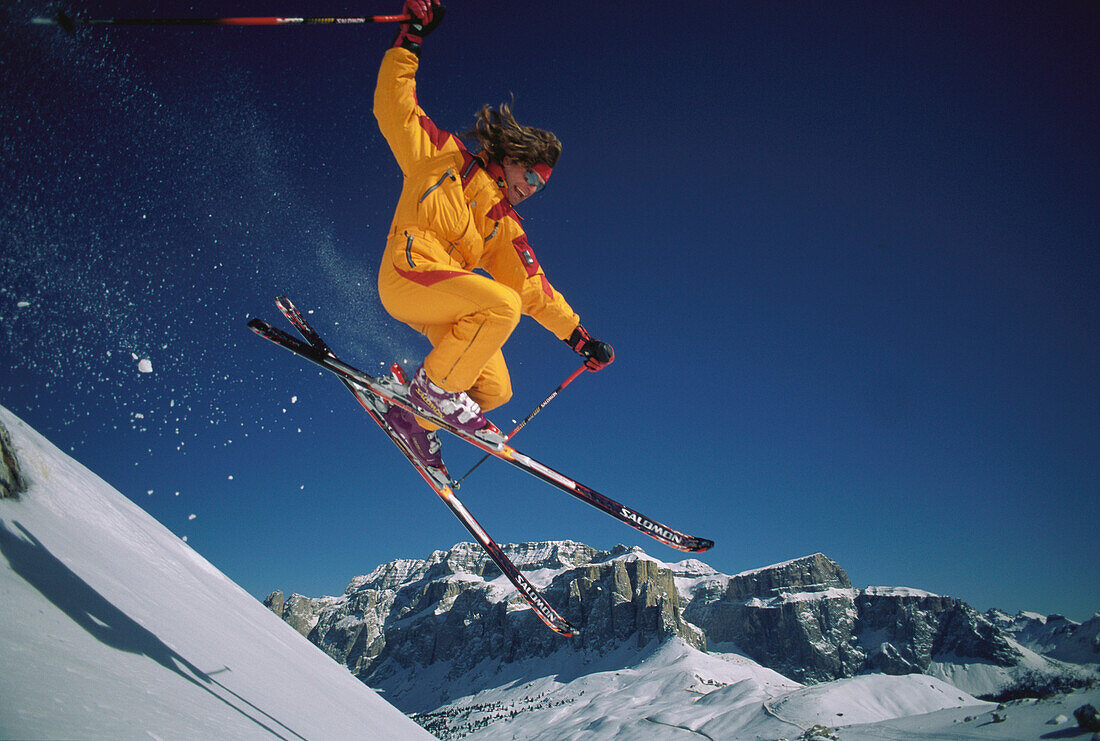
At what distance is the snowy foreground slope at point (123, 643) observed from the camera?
1771mm

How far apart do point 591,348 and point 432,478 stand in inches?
82.7

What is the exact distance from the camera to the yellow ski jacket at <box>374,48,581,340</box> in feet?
10.8

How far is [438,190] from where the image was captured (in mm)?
3400

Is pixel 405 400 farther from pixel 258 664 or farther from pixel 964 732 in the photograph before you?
pixel 964 732

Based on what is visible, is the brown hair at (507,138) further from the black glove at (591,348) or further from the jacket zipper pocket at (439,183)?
the black glove at (591,348)

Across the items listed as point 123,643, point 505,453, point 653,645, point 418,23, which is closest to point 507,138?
point 418,23

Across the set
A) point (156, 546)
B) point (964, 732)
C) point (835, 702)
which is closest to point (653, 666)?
point (835, 702)

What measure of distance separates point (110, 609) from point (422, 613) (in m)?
221

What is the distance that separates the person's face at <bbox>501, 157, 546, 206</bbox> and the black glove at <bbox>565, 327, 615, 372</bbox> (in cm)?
139

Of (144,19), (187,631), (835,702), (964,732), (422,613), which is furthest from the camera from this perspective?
(422,613)

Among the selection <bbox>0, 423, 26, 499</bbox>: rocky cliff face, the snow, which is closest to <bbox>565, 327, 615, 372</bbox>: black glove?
<bbox>0, 423, 26, 499</bbox>: rocky cliff face

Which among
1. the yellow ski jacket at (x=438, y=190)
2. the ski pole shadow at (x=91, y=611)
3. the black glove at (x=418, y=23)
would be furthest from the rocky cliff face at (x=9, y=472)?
the black glove at (x=418, y=23)

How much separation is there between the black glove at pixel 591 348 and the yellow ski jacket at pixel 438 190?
1060mm

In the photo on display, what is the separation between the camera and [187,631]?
333 centimetres
